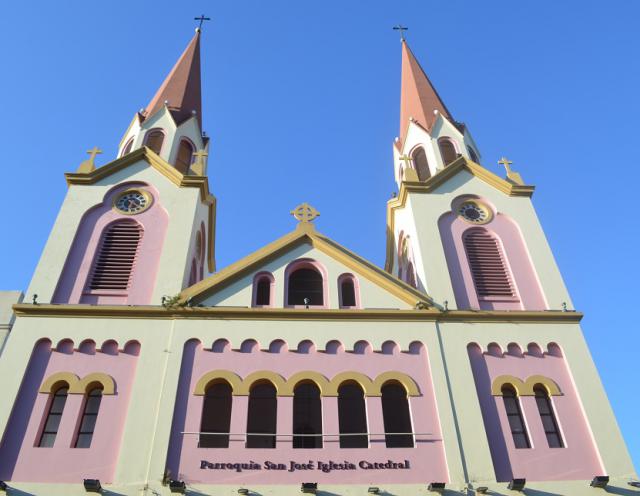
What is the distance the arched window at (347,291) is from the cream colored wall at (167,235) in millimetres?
5273

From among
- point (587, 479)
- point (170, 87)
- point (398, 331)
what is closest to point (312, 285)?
point (398, 331)

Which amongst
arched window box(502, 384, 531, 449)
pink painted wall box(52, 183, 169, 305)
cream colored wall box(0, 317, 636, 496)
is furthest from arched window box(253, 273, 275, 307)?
arched window box(502, 384, 531, 449)

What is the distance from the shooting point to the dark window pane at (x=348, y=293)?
19.9 meters

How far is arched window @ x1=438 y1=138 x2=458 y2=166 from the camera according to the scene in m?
27.1

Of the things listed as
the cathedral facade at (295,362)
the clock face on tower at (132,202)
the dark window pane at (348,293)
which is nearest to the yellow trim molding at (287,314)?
the cathedral facade at (295,362)

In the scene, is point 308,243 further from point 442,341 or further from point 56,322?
point 56,322

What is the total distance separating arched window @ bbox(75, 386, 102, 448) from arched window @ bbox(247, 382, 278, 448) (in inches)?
164

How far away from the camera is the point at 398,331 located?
60.7ft

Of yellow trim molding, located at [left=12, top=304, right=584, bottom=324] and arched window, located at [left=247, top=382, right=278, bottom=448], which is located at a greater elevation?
yellow trim molding, located at [left=12, top=304, right=584, bottom=324]

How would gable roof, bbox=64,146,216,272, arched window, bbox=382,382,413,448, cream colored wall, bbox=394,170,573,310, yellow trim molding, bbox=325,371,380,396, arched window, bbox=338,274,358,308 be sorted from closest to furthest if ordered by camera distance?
arched window, bbox=382,382,413,448 < yellow trim molding, bbox=325,371,380,396 < arched window, bbox=338,274,358,308 < cream colored wall, bbox=394,170,573,310 < gable roof, bbox=64,146,216,272

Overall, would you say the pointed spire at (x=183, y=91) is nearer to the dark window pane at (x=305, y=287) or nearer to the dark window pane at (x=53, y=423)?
the dark window pane at (x=305, y=287)

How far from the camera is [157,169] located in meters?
23.9

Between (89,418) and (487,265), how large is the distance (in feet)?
45.8

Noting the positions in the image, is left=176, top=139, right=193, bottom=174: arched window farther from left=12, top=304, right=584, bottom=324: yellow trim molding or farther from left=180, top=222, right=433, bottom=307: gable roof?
left=12, top=304, right=584, bottom=324: yellow trim molding
